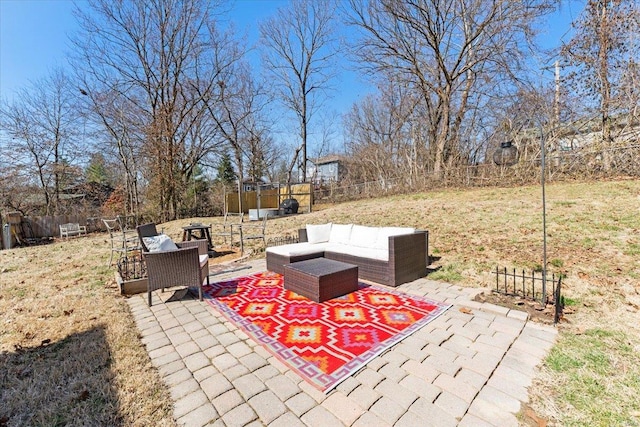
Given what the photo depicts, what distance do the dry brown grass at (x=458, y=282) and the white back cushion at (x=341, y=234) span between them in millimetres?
1838

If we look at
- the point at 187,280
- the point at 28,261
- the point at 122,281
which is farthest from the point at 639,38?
the point at 28,261

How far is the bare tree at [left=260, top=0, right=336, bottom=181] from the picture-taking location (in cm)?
1881

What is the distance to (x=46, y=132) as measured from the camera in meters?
14.5

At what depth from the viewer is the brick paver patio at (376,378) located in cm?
186

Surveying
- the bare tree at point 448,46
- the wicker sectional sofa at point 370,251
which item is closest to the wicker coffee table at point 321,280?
the wicker sectional sofa at point 370,251

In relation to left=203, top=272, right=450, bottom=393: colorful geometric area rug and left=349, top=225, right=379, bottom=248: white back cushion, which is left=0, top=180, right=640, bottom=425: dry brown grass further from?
left=349, top=225, right=379, bottom=248: white back cushion

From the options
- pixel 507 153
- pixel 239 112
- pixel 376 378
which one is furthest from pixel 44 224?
pixel 507 153

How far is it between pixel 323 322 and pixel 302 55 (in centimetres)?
2078

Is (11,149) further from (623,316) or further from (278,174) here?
(623,316)

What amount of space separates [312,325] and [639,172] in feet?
36.5

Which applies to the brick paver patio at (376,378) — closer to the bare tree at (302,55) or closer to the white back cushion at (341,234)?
the white back cushion at (341,234)

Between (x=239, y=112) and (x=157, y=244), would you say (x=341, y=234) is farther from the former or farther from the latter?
(x=239, y=112)

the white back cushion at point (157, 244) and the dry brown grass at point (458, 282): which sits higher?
the white back cushion at point (157, 244)

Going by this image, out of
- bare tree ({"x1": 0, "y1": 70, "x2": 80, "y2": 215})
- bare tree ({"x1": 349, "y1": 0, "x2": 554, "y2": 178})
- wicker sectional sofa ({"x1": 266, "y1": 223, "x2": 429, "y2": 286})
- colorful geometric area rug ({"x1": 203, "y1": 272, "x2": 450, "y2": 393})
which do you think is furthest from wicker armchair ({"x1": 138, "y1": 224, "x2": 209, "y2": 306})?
bare tree ({"x1": 0, "y1": 70, "x2": 80, "y2": 215})
